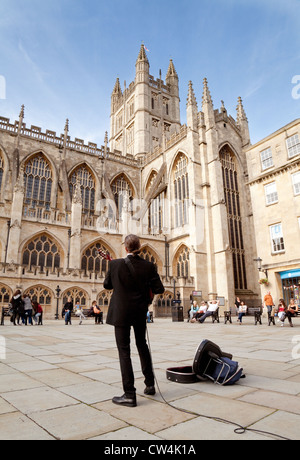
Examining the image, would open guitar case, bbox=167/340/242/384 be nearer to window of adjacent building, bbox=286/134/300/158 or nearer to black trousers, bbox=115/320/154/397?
black trousers, bbox=115/320/154/397

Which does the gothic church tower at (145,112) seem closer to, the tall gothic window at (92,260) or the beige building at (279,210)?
the tall gothic window at (92,260)

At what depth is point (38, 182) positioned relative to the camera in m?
28.3

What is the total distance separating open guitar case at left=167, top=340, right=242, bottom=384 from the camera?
3.27 m

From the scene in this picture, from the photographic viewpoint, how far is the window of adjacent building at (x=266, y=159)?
1822 cm

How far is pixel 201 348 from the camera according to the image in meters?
3.24

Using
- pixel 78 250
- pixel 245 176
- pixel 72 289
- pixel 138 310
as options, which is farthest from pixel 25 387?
pixel 245 176

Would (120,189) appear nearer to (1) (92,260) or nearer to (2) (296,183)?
(1) (92,260)

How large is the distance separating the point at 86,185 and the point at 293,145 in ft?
65.7

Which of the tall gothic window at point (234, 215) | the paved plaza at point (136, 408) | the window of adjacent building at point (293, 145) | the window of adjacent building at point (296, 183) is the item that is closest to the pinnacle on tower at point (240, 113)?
the tall gothic window at point (234, 215)

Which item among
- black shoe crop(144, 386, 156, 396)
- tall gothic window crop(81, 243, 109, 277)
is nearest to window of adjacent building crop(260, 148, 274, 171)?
tall gothic window crop(81, 243, 109, 277)

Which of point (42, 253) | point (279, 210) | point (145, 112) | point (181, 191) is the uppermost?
point (145, 112)

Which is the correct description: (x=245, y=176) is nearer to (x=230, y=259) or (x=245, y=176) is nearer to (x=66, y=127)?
(x=230, y=259)

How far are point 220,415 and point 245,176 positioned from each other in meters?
28.6

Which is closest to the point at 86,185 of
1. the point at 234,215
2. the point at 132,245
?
the point at 234,215
